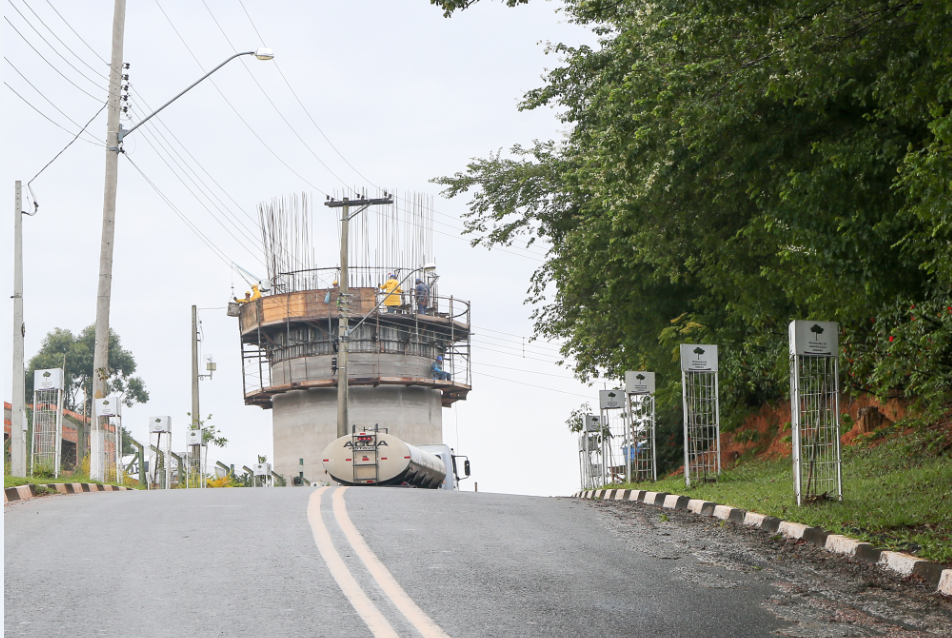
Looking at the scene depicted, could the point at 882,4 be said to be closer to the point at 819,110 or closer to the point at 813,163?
the point at 819,110

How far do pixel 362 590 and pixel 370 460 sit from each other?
24147mm

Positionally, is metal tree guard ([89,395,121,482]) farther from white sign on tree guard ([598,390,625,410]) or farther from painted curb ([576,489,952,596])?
painted curb ([576,489,952,596])

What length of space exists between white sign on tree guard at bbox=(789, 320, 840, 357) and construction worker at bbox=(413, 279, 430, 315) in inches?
1578

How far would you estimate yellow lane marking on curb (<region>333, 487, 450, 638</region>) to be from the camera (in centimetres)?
616

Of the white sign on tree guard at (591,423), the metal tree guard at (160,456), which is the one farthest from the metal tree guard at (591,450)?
the metal tree guard at (160,456)

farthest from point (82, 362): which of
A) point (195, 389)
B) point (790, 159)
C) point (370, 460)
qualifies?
point (790, 159)

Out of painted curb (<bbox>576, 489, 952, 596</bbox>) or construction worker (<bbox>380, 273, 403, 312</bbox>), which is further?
construction worker (<bbox>380, 273, 403, 312</bbox>)

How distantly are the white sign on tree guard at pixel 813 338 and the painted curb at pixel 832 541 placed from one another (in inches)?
80.4

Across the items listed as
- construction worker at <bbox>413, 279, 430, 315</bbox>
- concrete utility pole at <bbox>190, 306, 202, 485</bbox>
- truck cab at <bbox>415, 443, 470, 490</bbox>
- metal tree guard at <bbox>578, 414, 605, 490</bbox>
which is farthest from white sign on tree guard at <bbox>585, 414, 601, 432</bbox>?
construction worker at <bbox>413, 279, 430, 315</bbox>

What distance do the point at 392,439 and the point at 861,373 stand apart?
16.6 meters

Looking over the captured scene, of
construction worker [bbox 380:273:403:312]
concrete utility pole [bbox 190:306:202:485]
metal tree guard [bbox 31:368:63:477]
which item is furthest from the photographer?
construction worker [bbox 380:273:403:312]

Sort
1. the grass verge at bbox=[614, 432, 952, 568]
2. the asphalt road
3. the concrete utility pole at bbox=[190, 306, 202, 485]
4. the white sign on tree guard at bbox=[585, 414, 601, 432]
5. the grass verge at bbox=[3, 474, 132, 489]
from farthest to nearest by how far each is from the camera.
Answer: the concrete utility pole at bbox=[190, 306, 202, 485]
the white sign on tree guard at bbox=[585, 414, 601, 432]
the grass verge at bbox=[3, 474, 132, 489]
the grass verge at bbox=[614, 432, 952, 568]
the asphalt road

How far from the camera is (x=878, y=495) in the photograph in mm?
12852

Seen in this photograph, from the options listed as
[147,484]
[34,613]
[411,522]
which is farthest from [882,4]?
[147,484]
